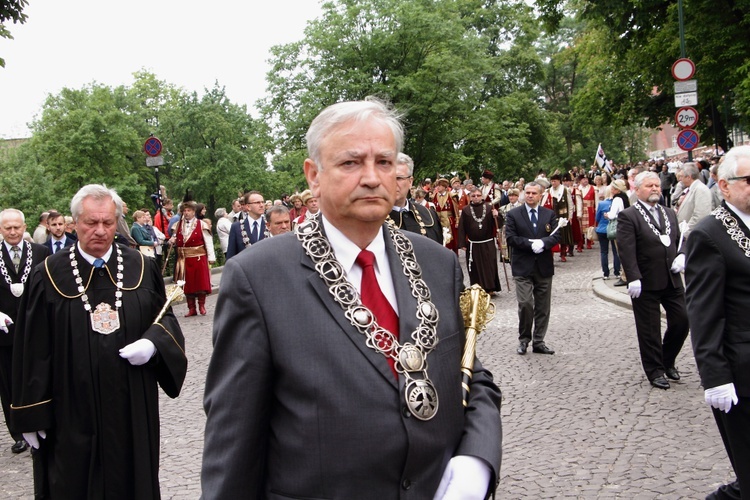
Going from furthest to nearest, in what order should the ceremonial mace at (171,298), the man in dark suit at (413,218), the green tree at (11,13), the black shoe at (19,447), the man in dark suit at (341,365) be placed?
the green tree at (11,13)
the man in dark suit at (413,218)
the black shoe at (19,447)
the ceremonial mace at (171,298)
the man in dark suit at (341,365)

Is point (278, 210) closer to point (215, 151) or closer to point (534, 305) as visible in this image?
point (534, 305)

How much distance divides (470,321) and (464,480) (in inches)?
24.2

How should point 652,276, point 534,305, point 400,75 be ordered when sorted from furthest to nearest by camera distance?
point 400,75 → point 534,305 → point 652,276

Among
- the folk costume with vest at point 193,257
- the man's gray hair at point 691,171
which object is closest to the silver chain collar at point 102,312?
the man's gray hair at point 691,171

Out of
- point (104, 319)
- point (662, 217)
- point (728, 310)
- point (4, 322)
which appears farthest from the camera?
point (662, 217)

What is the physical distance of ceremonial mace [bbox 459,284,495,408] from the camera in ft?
8.46

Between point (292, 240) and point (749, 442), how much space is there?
9.39 ft

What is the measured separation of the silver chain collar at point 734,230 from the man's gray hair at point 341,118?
8.28 feet

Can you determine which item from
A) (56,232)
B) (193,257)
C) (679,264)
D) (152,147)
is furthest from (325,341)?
(152,147)

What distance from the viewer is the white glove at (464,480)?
90.4 inches

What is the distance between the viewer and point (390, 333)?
2.35 metres

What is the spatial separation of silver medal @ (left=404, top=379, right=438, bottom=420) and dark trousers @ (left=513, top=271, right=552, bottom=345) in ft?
25.3

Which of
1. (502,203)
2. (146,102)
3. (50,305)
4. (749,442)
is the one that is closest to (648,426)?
(749,442)

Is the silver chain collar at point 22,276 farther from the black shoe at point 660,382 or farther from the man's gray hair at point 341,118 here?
the black shoe at point 660,382
